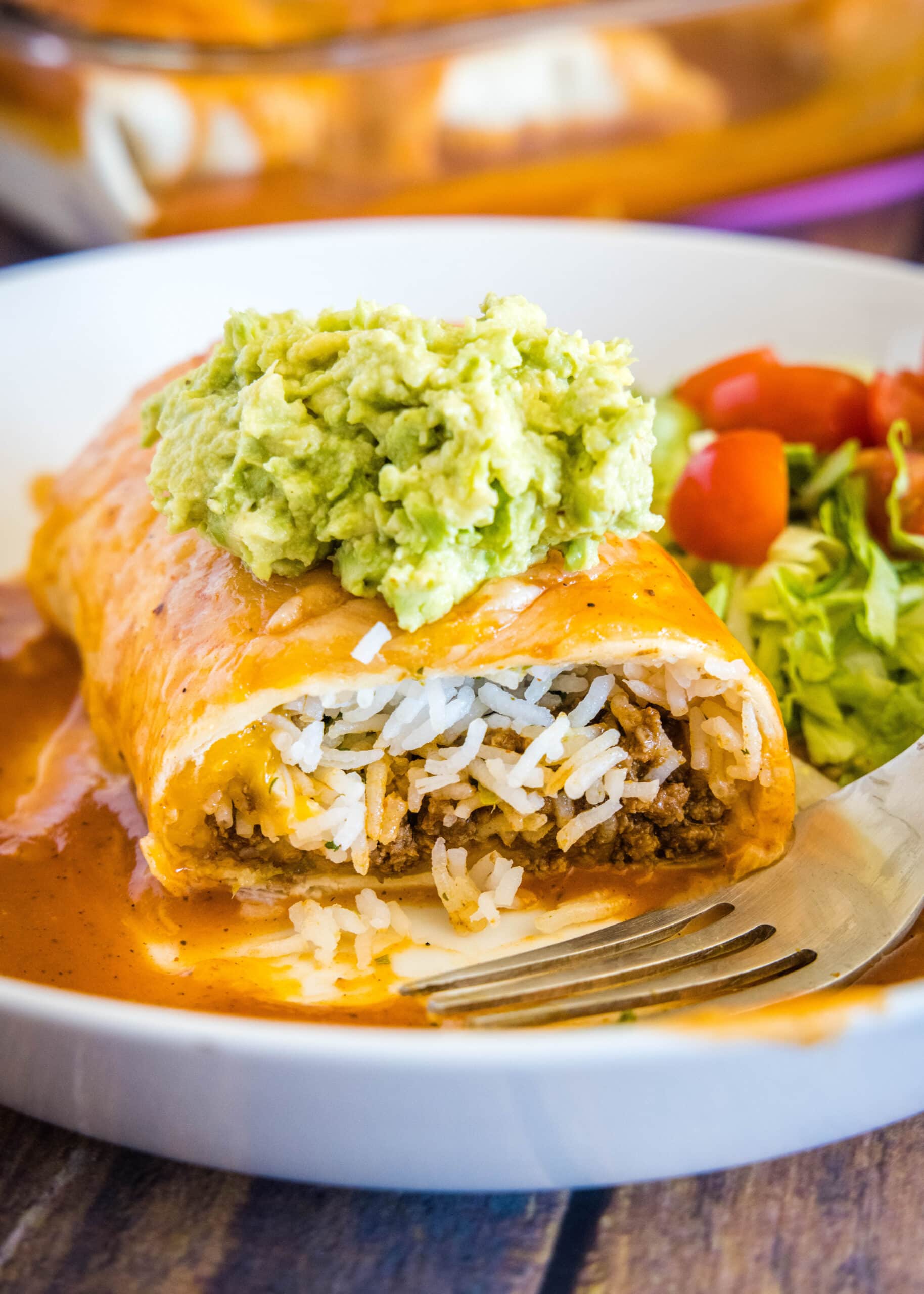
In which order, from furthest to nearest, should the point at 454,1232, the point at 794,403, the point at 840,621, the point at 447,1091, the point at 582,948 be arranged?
the point at 794,403
the point at 840,621
the point at 582,948
the point at 454,1232
the point at 447,1091

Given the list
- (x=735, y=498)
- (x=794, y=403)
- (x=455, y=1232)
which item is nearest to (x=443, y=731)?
(x=455, y=1232)

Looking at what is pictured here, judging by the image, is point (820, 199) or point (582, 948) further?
point (820, 199)

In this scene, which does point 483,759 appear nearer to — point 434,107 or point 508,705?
point 508,705

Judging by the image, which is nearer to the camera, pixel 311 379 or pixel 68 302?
pixel 311 379

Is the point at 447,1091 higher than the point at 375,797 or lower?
higher

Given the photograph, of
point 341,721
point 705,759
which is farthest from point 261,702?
point 705,759

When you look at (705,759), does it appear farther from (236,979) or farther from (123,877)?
(123,877)

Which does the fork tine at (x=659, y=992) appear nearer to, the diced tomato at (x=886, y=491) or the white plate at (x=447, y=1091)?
the white plate at (x=447, y=1091)
